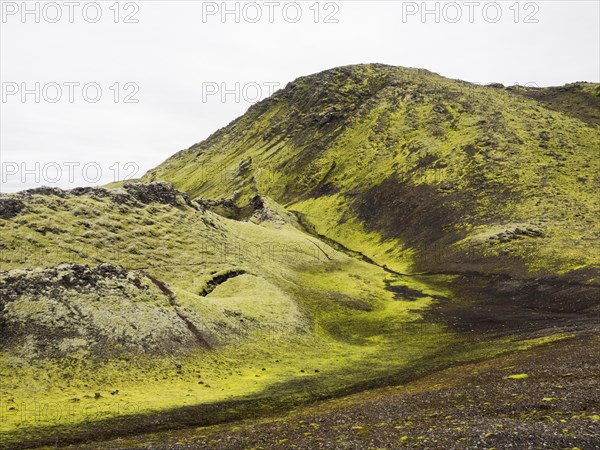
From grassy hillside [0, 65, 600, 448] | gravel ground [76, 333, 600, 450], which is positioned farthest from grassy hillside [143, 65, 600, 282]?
gravel ground [76, 333, 600, 450]

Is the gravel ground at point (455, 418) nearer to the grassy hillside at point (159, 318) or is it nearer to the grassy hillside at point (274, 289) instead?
the grassy hillside at point (274, 289)

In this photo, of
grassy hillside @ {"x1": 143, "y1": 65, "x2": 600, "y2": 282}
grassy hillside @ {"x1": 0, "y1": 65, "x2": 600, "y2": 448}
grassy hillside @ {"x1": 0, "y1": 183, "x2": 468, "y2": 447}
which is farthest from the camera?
Answer: grassy hillside @ {"x1": 143, "y1": 65, "x2": 600, "y2": 282}

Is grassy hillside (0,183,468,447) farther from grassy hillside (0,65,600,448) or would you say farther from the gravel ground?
the gravel ground

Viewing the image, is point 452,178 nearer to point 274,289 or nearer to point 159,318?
point 274,289

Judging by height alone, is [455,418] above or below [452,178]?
below

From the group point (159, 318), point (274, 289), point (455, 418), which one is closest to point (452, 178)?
point (274, 289)

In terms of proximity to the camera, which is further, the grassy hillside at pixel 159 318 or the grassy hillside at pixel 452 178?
the grassy hillside at pixel 452 178

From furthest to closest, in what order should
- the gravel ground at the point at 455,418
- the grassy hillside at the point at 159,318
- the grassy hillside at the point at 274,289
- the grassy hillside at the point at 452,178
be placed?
1. the grassy hillside at the point at 452,178
2. the grassy hillside at the point at 274,289
3. the grassy hillside at the point at 159,318
4. the gravel ground at the point at 455,418

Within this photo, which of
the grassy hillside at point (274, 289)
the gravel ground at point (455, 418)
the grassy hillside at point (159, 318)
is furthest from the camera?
the grassy hillside at point (274, 289)

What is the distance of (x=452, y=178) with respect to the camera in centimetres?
12588

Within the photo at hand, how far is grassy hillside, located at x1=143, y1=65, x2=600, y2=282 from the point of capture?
9062cm

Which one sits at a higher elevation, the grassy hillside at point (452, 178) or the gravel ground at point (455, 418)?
the grassy hillside at point (452, 178)

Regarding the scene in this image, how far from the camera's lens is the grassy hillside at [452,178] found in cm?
9062

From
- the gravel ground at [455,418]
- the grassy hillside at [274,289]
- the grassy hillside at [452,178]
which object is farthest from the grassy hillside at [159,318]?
the grassy hillside at [452,178]
